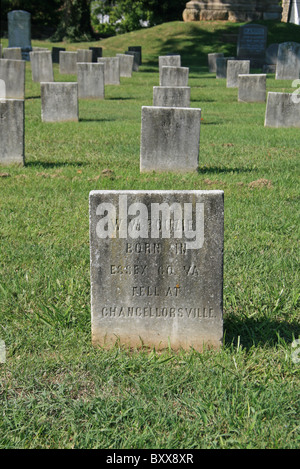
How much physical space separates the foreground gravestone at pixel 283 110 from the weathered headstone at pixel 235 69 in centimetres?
858

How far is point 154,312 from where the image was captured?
3.81 meters

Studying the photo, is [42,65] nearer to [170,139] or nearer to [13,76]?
[13,76]

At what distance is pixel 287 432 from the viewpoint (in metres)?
3.07

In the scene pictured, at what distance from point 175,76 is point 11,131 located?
34.9 feet

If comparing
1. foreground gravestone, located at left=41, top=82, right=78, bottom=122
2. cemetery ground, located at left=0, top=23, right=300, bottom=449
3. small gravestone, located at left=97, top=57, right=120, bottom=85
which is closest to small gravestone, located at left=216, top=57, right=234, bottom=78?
small gravestone, located at left=97, top=57, right=120, bottom=85

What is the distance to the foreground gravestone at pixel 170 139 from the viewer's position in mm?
8352

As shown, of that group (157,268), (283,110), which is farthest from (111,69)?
(157,268)

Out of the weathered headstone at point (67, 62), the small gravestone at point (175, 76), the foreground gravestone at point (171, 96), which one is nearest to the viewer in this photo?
the foreground gravestone at point (171, 96)

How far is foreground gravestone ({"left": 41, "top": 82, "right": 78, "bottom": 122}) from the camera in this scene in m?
12.3

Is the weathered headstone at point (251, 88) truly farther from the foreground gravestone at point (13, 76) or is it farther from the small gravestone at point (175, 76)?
the foreground gravestone at point (13, 76)

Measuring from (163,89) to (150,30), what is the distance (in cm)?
2485

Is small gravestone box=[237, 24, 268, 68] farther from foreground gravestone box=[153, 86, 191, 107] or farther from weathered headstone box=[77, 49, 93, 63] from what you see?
foreground gravestone box=[153, 86, 191, 107]

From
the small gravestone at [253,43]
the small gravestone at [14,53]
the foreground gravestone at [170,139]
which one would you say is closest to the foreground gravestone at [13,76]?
the small gravestone at [14,53]

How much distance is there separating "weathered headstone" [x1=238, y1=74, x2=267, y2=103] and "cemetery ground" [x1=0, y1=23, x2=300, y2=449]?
860 cm
